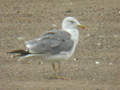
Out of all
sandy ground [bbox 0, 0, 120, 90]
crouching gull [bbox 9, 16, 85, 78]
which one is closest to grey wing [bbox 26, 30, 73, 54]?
crouching gull [bbox 9, 16, 85, 78]

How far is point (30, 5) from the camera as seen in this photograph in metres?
15.0

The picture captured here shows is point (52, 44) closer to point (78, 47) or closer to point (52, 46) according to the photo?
point (52, 46)

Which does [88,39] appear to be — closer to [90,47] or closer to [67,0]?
[90,47]

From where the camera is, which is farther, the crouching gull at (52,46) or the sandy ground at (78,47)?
the crouching gull at (52,46)

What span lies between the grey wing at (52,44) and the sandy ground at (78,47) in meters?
0.32

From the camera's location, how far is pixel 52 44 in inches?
328

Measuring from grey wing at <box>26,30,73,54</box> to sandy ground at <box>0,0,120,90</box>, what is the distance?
32 centimetres

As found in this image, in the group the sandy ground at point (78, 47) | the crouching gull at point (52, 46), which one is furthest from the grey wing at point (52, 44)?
the sandy ground at point (78, 47)

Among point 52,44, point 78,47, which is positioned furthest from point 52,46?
point 78,47

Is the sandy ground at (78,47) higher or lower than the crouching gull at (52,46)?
lower

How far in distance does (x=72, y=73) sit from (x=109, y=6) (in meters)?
6.08

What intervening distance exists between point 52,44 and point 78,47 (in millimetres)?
2307

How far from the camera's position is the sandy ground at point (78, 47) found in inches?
321

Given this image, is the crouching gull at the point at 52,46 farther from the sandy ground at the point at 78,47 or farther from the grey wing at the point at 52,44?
the sandy ground at the point at 78,47
